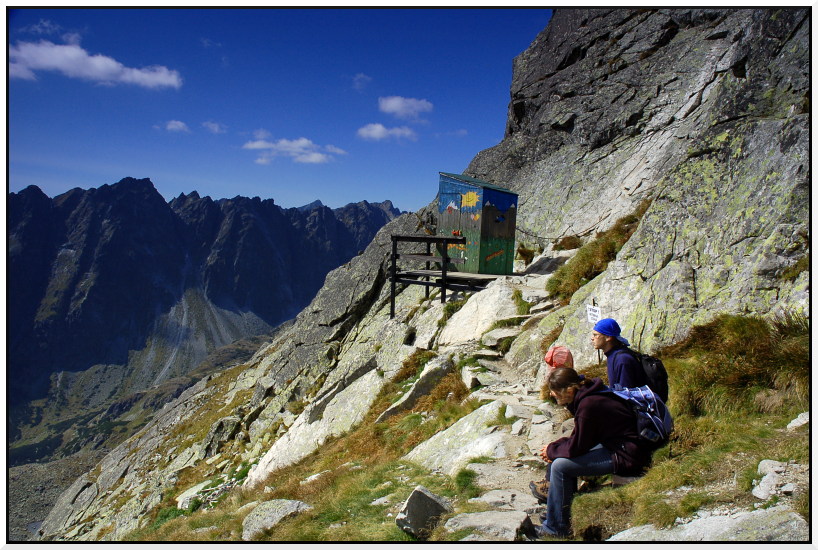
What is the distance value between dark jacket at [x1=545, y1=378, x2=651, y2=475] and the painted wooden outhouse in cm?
1711

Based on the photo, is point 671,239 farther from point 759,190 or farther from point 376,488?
point 376,488

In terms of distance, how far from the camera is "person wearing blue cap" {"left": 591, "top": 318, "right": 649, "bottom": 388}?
6.94 metres

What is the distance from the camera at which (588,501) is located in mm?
6395

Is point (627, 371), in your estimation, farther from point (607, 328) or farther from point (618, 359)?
point (607, 328)

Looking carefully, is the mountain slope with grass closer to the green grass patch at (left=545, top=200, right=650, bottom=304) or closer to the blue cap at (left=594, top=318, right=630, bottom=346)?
the green grass patch at (left=545, top=200, right=650, bottom=304)

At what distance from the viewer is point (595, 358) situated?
37.7ft

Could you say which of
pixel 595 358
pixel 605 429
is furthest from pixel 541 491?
pixel 595 358

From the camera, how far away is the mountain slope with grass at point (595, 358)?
6855 millimetres

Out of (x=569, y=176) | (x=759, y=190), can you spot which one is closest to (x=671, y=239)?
(x=759, y=190)

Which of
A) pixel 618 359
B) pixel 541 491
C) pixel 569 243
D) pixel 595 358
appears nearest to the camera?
pixel 541 491

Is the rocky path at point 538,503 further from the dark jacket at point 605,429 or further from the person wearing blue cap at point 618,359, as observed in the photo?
the person wearing blue cap at point 618,359

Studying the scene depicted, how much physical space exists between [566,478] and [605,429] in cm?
78

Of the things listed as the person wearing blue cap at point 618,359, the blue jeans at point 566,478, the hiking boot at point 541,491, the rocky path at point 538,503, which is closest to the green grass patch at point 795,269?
the rocky path at point 538,503

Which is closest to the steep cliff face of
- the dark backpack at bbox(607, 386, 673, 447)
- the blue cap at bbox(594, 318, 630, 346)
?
the blue cap at bbox(594, 318, 630, 346)
